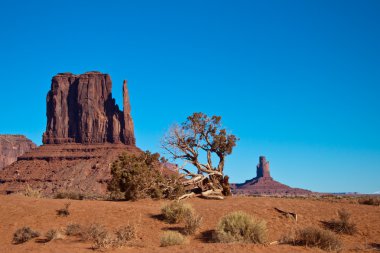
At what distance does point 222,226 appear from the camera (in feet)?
52.4

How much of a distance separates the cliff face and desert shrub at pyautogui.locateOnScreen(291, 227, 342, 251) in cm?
9520

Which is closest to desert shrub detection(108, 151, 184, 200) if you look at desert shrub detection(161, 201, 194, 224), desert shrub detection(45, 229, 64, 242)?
desert shrub detection(161, 201, 194, 224)

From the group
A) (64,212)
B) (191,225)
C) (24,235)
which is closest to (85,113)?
(64,212)

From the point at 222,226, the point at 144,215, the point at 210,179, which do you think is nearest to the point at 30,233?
the point at 144,215

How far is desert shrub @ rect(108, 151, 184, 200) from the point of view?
27.4 metres

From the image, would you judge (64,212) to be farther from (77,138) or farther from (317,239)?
(77,138)

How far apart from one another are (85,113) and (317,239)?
106m

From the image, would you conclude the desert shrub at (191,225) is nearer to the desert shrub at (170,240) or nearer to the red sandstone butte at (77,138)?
the desert shrub at (170,240)

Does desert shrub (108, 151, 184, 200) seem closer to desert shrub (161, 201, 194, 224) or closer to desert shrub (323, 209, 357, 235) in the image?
desert shrub (161, 201, 194, 224)

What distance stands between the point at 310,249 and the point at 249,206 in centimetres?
952

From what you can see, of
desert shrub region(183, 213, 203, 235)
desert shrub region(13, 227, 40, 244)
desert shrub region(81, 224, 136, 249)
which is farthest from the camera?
desert shrub region(183, 213, 203, 235)

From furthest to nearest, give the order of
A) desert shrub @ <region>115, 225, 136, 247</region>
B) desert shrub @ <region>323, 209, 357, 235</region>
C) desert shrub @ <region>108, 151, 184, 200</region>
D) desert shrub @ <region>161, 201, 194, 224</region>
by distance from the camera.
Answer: desert shrub @ <region>108, 151, 184, 200</region>, desert shrub @ <region>161, 201, 194, 224</region>, desert shrub @ <region>323, 209, 357, 235</region>, desert shrub @ <region>115, 225, 136, 247</region>

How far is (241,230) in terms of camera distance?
51.0ft

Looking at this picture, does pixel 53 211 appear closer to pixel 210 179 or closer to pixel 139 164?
pixel 139 164
